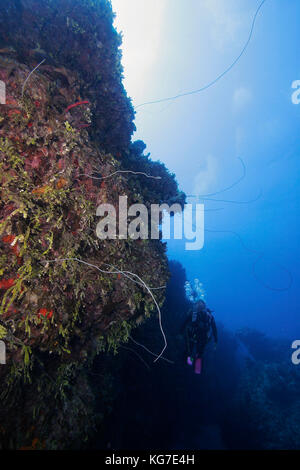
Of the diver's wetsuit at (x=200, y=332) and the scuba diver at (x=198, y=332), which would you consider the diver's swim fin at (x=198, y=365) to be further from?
the diver's wetsuit at (x=200, y=332)

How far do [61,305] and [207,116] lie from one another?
4198 inches

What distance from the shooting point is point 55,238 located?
286cm

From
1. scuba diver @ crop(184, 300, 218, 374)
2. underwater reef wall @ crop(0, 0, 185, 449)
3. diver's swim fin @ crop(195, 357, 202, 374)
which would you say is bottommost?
diver's swim fin @ crop(195, 357, 202, 374)

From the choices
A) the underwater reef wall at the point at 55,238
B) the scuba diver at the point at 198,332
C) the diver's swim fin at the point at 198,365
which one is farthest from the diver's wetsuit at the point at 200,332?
the underwater reef wall at the point at 55,238

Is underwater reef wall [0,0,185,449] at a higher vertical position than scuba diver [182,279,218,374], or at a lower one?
higher

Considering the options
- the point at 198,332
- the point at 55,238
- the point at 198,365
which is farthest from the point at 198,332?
the point at 55,238

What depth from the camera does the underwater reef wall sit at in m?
2.61

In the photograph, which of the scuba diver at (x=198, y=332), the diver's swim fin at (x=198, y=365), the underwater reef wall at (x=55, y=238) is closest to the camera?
the underwater reef wall at (x=55, y=238)

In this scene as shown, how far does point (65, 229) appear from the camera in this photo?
9.68 feet

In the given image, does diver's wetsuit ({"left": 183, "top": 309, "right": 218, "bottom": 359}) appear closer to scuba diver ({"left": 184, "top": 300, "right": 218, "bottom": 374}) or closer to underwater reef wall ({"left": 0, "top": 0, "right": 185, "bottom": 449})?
scuba diver ({"left": 184, "top": 300, "right": 218, "bottom": 374})

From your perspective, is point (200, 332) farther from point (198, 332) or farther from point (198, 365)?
point (198, 365)

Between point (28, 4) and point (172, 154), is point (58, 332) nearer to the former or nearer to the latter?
point (28, 4)

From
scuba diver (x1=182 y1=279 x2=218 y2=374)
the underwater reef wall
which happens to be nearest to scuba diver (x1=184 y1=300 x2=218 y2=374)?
scuba diver (x1=182 y1=279 x2=218 y2=374)

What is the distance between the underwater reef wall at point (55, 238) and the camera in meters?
2.61
